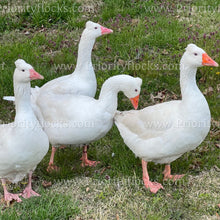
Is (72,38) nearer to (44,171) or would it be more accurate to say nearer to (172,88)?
(172,88)

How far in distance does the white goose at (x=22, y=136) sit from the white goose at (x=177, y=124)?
1.18m

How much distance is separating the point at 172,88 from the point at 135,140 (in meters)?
2.39

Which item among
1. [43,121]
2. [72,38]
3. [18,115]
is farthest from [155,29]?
[18,115]

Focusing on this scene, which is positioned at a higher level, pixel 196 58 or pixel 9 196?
pixel 196 58

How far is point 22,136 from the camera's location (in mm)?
4141

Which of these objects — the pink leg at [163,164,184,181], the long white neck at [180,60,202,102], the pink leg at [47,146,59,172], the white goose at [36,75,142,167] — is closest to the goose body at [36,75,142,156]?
the white goose at [36,75,142,167]

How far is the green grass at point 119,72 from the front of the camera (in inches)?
176

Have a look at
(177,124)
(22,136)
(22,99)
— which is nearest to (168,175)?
(177,124)

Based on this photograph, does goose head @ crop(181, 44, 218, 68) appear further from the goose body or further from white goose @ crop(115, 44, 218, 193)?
the goose body

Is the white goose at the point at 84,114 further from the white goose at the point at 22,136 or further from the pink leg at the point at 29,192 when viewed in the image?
the pink leg at the point at 29,192

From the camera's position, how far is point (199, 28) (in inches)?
333

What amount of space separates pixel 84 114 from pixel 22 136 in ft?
3.00

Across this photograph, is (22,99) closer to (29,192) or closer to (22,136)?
(22,136)

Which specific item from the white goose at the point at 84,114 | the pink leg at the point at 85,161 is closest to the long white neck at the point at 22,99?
the white goose at the point at 84,114
